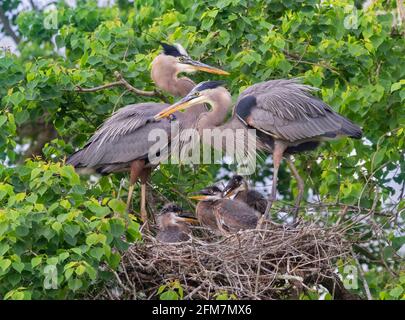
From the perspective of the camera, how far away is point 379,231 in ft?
31.2

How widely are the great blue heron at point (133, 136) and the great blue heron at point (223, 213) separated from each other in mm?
587

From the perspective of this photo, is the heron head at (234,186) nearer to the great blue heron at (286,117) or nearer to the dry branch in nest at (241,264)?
the great blue heron at (286,117)

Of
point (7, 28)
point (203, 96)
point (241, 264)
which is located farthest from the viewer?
point (7, 28)

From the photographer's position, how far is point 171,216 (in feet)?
33.7

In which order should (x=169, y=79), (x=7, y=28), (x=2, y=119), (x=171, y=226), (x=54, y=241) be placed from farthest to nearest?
1. (x=7, y=28)
2. (x=169, y=79)
3. (x=171, y=226)
4. (x=2, y=119)
5. (x=54, y=241)

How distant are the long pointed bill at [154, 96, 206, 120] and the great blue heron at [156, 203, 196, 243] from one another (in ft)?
2.68

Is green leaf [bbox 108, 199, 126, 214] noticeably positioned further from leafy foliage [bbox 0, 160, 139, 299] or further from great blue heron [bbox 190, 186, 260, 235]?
great blue heron [bbox 190, 186, 260, 235]

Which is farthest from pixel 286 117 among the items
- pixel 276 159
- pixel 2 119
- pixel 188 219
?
pixel 2 119

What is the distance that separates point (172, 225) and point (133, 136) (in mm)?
1131

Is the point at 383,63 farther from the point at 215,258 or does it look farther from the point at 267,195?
the point at 215,258

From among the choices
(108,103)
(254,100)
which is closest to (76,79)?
(108,103)

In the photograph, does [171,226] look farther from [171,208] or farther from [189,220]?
[189,220]

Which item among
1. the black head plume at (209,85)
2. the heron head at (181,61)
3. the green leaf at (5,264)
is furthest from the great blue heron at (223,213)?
the green leaf at (5,264)

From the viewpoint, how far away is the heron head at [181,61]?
10.8m
